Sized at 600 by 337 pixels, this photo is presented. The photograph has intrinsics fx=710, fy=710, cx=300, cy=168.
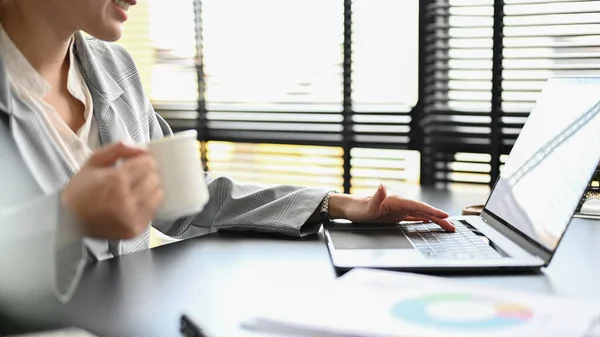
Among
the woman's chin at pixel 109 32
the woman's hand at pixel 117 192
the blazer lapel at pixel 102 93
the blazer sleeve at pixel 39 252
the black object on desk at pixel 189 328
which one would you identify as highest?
the woman's chin at pixel 109 32

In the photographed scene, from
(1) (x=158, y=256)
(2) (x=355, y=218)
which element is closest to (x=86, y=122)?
(1) (x=158, y=256)

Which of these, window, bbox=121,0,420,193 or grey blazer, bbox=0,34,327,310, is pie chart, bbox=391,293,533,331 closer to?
grey blazer, bbox=0,34,327,310

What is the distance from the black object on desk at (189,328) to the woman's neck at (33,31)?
653 millimetres

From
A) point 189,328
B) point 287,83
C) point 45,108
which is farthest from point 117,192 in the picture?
point 287,83

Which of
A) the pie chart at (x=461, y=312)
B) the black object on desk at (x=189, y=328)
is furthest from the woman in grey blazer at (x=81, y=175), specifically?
the pie chart at (x=461, y=312)

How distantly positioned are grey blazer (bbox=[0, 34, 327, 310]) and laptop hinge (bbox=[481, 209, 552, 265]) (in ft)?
0.99

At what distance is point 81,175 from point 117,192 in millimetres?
50

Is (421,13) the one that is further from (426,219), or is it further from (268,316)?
(268,316)

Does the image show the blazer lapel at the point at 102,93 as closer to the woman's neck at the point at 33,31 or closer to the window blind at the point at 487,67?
the woman's neck at the point at 33,31

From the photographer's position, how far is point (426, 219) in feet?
4.15

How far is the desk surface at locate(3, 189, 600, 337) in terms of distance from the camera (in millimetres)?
821

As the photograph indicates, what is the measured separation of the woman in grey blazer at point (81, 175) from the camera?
2.49 feet

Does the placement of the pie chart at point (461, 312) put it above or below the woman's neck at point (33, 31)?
below

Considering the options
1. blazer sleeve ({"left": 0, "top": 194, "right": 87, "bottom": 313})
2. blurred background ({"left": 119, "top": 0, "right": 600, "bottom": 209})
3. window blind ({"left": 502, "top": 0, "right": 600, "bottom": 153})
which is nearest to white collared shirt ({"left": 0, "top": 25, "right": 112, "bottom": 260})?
blazer sleeve ({"left": 0, "top": 194, "right": 87, "bottom": 313})
